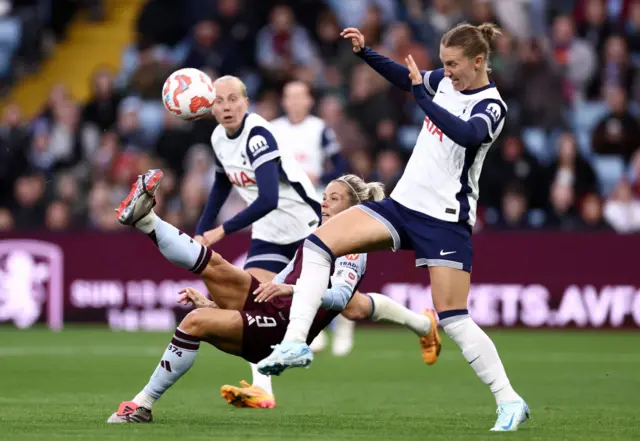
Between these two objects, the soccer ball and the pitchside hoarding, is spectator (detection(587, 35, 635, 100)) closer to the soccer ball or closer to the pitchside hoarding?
the pitchside hoarding

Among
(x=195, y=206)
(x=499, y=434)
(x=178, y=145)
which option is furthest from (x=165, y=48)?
(x=499, y=434)

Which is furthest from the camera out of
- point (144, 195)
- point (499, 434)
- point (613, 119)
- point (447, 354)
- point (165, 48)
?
point (165, 48)

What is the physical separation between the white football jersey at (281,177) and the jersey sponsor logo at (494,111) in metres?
2.33

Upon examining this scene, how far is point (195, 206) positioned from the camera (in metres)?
16.4

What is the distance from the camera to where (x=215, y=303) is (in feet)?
24.7

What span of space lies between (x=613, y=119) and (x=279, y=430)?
11.1 meters

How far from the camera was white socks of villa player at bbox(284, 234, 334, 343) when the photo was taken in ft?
22.7

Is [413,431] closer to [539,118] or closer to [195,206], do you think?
[195,206]

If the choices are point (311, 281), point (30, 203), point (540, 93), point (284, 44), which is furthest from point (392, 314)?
point (284, 44)

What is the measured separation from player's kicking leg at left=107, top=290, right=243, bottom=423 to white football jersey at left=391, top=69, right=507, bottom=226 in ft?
4.10

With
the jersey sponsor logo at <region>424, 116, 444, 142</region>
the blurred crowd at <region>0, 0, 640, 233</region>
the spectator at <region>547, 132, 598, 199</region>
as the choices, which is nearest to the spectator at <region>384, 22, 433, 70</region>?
the blurred crowd at <region>0, 0, 640, 233</region>

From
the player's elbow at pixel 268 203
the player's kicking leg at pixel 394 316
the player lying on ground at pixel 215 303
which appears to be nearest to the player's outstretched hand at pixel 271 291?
the player lying on ground at pixel 215 303

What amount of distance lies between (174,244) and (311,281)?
87 centimetres

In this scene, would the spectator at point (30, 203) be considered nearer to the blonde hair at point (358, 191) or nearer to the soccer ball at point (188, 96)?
the soccer ball at point (188, 96)
